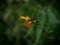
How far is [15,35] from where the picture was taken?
2.09m

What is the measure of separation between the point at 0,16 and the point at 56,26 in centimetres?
95

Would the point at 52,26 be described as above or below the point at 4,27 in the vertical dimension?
below

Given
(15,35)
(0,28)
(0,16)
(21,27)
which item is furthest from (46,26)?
(0,16)

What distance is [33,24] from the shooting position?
4.79 ft

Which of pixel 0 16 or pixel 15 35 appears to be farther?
pixel 0 16

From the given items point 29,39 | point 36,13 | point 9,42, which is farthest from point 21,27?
point 36,13

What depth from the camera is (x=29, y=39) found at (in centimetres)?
205

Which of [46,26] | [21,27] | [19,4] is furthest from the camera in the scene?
[19,4]

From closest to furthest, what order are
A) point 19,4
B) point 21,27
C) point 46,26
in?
point 46,26
point 21,27
point 19,4

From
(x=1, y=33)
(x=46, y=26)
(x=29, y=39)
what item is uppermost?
(x=1, y=33)

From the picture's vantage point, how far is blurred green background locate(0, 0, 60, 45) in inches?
57.5

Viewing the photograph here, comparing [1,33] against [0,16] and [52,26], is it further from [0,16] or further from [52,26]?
[52,26]

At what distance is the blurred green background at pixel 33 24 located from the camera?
146cm

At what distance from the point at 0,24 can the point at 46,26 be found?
0.85 meters
